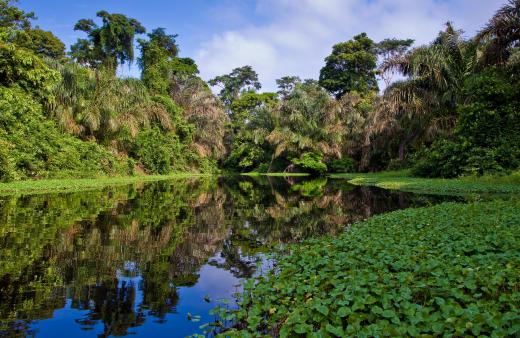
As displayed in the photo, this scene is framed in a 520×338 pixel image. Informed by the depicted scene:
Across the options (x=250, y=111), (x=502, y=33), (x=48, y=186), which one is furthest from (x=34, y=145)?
(x=250, y=111)

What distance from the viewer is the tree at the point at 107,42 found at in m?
43.0

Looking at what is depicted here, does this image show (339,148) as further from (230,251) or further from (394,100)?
(230,251)

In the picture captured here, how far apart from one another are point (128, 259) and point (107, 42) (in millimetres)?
41574

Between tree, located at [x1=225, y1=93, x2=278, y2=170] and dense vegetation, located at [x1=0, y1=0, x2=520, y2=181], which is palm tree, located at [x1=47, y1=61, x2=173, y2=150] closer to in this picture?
dense vegetation, located at [x1=0, y1=0, x2=520, y2=181]

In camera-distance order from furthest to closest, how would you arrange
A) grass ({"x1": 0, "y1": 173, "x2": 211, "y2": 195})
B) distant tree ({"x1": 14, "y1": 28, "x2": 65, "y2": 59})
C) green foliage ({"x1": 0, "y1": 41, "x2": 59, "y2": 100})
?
distant tree ({"x1": 14, "y1": 28, "x2": 65, "y2": 59}) → green foliage ({"x1": 0, "y1": 41, "x2": 59, "y2": 100}) → grass ({"x1": 0, "y1": 173, "x2": 211, "y2": 195})

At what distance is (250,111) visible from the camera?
2451 inches

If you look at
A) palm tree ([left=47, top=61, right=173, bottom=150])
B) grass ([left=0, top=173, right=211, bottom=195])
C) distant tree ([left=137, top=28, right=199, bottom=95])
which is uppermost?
distant tree ([left=137, top=28, right=199, bottom=95])

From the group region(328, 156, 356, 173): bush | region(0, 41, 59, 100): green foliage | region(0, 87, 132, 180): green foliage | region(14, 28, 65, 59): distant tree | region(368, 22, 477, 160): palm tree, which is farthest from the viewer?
region(328, 156, 356, 173): bush

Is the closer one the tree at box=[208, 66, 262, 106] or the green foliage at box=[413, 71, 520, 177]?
the green foliage at box=[413, 71, 520, 177]


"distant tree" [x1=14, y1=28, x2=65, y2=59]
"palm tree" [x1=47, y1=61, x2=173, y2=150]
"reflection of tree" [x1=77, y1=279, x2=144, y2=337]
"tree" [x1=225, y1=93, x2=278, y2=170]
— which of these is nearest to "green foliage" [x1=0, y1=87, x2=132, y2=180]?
"palm tree" [x1=47, y1=61, x2=173, y2=150]

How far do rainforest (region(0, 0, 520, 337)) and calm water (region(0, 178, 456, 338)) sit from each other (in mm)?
38

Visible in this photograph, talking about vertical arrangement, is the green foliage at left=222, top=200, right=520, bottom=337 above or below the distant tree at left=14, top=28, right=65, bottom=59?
below

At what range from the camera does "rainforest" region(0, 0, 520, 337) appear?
15.2ft

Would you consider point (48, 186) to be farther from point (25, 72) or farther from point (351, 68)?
point (351, 68)
